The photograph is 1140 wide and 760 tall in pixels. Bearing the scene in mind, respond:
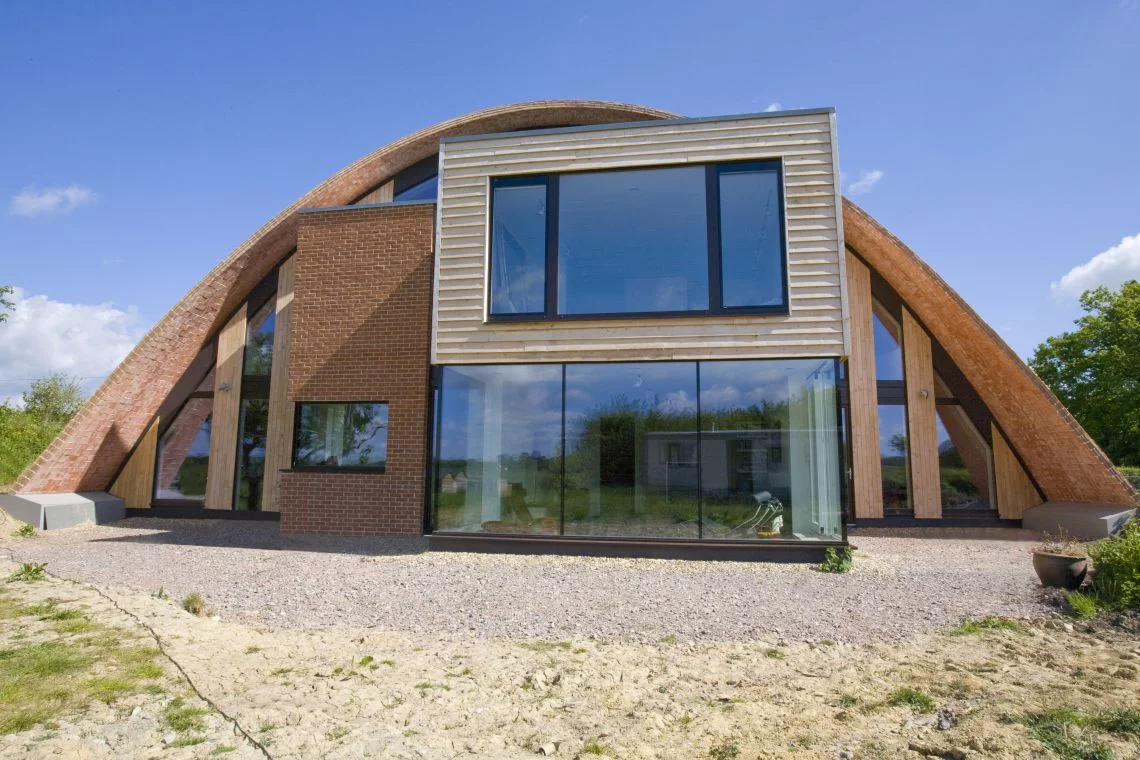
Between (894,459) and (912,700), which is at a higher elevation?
(894,459)

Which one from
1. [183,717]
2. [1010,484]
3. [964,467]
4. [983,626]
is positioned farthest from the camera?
[964,467]

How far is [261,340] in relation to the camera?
1288cm

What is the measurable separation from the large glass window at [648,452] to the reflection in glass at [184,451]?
664 centimetres

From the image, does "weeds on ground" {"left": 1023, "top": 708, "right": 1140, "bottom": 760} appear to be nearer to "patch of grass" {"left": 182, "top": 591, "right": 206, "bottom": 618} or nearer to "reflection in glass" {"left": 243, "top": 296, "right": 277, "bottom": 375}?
"patch of grass" {"left": 182, "top": 591, "right": 206, "bottom": 618}

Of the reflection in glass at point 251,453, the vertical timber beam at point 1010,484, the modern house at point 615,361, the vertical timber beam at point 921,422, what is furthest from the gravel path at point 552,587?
the reflection in glass at point 251,453

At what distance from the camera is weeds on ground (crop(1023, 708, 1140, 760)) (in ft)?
9.05

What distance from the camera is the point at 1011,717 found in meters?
3.14

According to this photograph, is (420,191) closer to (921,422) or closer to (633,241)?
(633,241)

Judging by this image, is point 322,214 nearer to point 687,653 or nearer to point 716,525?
point 716,525

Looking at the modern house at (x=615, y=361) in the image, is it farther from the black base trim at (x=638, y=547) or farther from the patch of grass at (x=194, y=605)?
the patch of grass at (x=194, y=605)

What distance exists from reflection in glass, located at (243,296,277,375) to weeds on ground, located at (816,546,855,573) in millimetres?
10418

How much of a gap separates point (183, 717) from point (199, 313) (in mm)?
10688

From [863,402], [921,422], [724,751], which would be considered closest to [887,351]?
[863,402]

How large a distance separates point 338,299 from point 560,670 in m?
7.71
